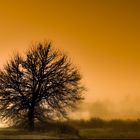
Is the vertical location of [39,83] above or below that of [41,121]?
above

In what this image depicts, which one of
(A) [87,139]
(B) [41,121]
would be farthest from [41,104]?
(A) [87,139]

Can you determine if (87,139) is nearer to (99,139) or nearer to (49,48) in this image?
(99,139)

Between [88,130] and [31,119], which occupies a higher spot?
[31,119]

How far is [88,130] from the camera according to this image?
74.2 metres

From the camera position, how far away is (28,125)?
243 ft

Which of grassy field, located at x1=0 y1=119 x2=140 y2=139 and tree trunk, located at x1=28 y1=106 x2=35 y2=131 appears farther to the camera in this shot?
tree trunk, located at x1=28 y1=106 x2=35 y2=131

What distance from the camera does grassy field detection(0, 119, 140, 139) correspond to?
210ft

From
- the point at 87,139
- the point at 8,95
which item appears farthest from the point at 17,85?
the point at 87,139

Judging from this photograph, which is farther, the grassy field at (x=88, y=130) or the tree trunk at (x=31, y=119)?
the tree trunk at (x=31, y=119)

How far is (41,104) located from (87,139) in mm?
18355

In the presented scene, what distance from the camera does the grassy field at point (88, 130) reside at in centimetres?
6386

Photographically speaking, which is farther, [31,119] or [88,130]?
[88,130]

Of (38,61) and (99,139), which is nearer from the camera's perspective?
(99,139)

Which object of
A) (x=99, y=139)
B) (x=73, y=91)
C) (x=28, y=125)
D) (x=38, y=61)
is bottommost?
(x=99, y=139)
